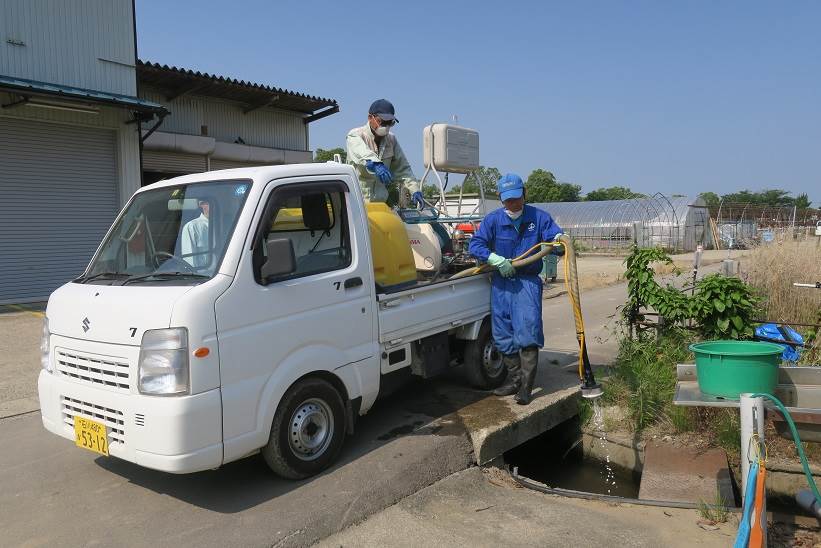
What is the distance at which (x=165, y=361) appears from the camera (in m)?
3.55

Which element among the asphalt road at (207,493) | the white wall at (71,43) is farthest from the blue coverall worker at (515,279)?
the white wall at (71,43)

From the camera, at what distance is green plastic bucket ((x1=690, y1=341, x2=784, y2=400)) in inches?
145

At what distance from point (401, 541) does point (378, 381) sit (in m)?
1.45

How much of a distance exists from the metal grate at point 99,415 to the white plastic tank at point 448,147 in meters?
6.20

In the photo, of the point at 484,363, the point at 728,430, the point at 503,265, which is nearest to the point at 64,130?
the point at 484,363

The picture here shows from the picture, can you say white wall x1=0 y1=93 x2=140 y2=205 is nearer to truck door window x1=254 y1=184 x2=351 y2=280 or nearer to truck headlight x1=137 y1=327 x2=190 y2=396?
truck door window x1=254 y1=184 x2=351 y2=280

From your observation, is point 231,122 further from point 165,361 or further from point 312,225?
point 165,361

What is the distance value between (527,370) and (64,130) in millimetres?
10196

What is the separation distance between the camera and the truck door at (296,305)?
12.5ft

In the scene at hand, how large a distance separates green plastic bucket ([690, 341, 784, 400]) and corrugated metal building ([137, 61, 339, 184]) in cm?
1284

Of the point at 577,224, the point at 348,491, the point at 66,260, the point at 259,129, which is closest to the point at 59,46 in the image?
the point at 66,260

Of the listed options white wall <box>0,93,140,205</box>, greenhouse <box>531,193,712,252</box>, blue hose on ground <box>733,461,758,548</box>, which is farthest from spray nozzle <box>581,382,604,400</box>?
greenhouse <box>531,193,712,252</box>

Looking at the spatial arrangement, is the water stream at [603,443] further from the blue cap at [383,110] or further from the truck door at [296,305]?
the blue cap at [383,110]

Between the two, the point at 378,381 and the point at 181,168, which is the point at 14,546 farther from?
the point at 181,168
